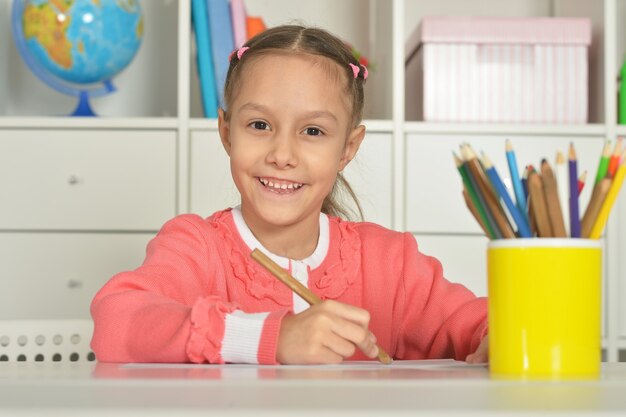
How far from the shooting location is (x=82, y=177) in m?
2.09

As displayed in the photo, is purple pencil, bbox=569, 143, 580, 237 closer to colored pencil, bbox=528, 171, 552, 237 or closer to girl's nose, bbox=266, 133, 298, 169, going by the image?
colored pencil, bbox=528, 171, 552, 237

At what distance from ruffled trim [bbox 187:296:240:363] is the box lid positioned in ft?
4.86

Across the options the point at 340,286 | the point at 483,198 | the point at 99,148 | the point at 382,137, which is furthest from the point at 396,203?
the point at 483,198

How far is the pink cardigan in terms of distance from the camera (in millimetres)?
805

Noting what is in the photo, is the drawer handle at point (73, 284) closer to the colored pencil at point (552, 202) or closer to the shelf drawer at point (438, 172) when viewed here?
the shelf drawer at point (438, 172)

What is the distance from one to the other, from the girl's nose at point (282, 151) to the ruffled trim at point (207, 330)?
15.6 inches

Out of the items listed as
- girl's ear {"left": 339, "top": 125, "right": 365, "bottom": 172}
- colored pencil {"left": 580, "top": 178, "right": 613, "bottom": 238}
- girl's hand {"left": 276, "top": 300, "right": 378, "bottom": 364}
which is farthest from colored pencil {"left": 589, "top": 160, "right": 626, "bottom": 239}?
girl's ear {"left": 339, "top": 125, "right": 365, "bottom": 172}

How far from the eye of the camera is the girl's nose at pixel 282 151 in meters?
1.17

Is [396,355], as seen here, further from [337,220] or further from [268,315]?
[268,315]

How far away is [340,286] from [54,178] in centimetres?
106

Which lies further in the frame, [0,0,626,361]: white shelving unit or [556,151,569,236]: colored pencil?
[0,0,626,361]: white shelving unit

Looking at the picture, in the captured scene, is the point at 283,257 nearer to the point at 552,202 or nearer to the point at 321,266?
the point at 321,266

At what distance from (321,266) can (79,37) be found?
1.16 metres

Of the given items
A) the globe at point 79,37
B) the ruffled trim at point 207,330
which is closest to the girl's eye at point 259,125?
the ruffled trim at point 207,330
